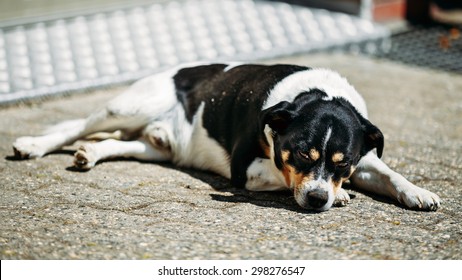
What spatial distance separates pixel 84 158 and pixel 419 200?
2042mm

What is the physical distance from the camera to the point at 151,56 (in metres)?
7.36

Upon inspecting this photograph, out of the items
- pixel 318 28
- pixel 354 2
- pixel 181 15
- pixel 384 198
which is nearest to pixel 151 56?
pixel 181 15

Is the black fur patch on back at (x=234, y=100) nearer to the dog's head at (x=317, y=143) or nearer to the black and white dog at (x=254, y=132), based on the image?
the black and white dog at (x=254, y=132)

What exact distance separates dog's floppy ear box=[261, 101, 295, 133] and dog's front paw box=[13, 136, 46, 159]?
5.45 ft

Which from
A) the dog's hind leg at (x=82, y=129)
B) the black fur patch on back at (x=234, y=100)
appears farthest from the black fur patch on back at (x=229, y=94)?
the dog's hind leg at (x=82, y=129)

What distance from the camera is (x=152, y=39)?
7.59 meters

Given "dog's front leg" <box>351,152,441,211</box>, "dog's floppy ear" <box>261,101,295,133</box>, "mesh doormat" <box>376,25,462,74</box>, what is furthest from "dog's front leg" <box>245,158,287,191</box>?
"mesh doormat" <box>376,25,462,74</box>

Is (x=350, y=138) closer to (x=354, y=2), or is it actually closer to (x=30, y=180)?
(x=30, y=180)

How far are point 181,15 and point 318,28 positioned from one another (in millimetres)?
1582

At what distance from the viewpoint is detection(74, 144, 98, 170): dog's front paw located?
186 inches

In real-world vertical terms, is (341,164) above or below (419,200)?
above

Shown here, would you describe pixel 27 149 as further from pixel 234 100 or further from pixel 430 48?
pixel 430 48

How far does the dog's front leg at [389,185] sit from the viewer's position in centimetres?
415

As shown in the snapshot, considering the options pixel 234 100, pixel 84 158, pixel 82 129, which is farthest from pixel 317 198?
pixel 82 129
